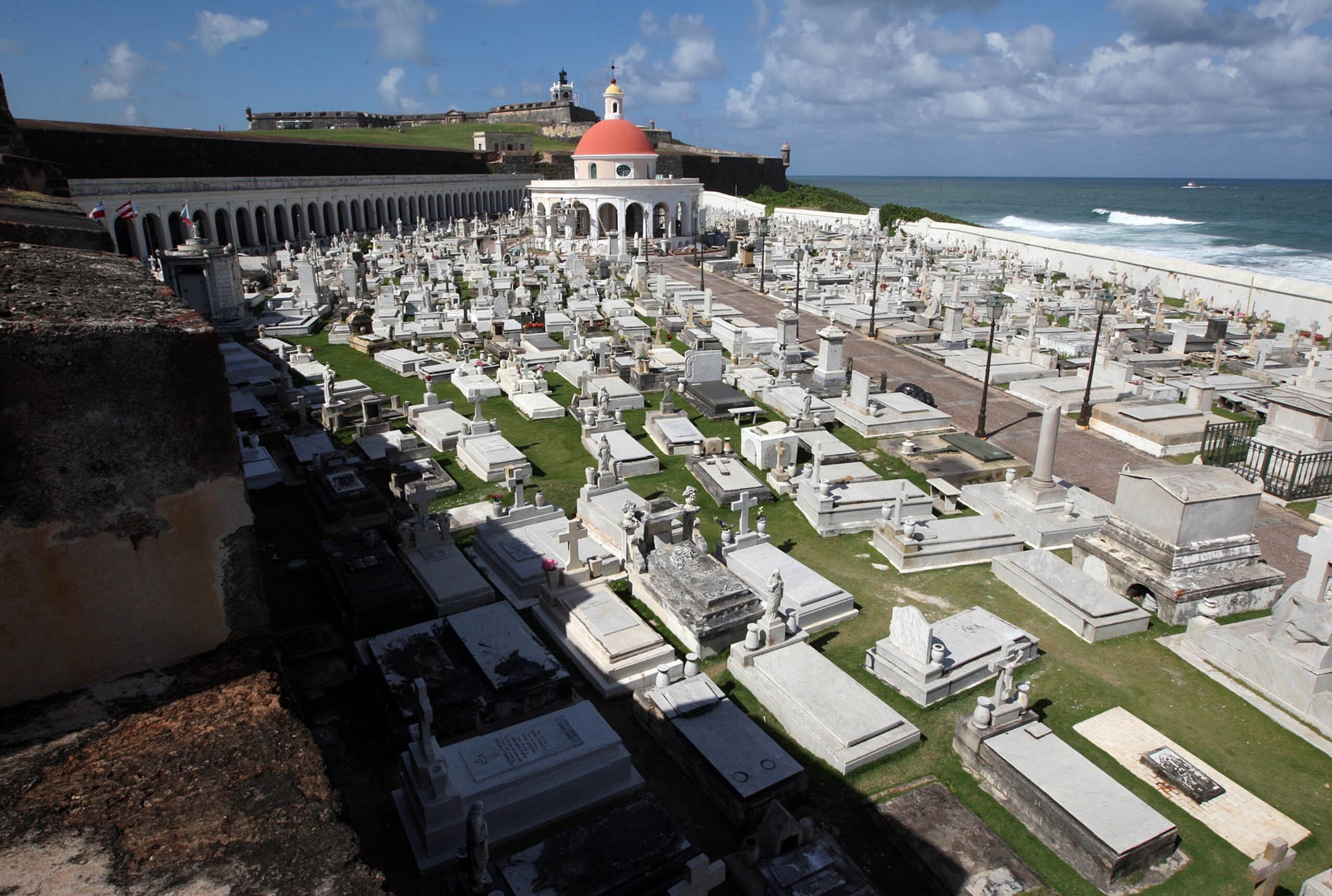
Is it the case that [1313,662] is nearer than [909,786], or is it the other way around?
[909,786]

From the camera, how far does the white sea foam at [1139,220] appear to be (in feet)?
288

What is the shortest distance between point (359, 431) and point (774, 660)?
9.18 meters

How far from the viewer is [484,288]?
998 inches

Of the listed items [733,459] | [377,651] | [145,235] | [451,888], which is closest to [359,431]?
[733,459]

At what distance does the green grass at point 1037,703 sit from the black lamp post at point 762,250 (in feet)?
65.4

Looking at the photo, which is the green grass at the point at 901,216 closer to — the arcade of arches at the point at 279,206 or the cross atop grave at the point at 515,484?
the arcade of arches at the point at 279,206

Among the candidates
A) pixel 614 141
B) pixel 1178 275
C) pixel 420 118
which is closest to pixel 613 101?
pixel 614 141

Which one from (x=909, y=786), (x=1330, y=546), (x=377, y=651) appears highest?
(x=1330, y=546)

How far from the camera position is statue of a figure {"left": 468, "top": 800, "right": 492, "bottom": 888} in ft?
16.1

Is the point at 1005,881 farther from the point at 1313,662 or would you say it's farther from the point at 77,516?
the point at 77,516

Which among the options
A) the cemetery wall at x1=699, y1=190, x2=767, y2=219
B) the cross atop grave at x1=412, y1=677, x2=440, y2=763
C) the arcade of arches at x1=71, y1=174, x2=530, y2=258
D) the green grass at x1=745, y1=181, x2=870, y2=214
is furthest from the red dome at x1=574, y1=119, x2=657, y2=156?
the cross atop grave at x1=412, y1=677, x2=440, y2=763

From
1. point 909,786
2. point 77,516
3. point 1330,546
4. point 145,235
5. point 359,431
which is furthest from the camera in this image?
point 145,235

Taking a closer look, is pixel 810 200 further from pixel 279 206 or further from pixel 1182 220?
pixel 1182 220

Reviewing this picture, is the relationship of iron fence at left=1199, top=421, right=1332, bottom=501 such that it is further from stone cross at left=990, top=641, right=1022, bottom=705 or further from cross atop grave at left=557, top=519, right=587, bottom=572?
cross atop grave at left=557, top=519, right=587, bottom=572
